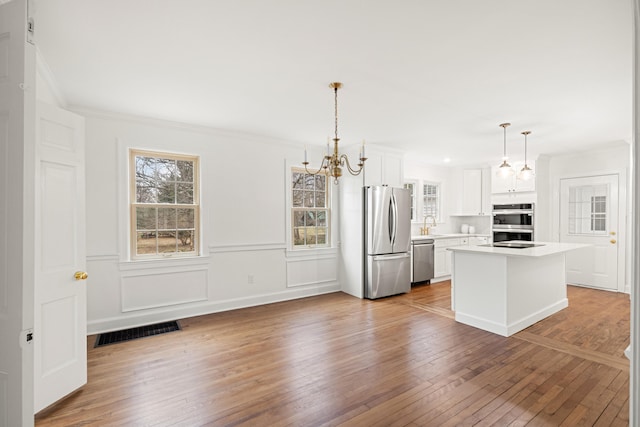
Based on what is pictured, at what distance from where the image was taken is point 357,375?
267cm

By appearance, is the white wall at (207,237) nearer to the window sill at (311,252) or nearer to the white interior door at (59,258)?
the window sill at (311,252)

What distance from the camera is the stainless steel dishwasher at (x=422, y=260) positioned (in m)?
5.88

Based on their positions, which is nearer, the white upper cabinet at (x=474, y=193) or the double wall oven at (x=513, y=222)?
the double wall oven at (x=513, y=222)

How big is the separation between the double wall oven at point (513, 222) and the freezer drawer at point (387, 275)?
2.49 m

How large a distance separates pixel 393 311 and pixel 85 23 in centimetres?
436

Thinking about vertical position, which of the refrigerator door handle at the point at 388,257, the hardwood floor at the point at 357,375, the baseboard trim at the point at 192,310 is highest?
the refrigerator door handle at the point at 388,257

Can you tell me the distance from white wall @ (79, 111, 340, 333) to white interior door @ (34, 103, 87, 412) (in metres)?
1.29

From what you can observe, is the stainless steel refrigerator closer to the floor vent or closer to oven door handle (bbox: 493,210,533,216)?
oven door handle (bbox: 493,210,533,216)

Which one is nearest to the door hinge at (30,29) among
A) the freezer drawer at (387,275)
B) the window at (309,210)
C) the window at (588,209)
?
the window at (309,210)

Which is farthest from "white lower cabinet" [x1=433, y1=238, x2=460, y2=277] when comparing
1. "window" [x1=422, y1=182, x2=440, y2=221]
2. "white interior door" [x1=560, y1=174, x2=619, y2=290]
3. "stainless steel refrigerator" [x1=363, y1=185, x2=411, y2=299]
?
"white interior door" [x1=560, y1=174, x2=619, y2=290]

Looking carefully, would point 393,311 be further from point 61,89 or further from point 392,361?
point 61,89

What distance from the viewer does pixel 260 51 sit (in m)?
2.31

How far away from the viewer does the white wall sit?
3.65m

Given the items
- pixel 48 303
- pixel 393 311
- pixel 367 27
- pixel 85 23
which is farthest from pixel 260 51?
pixel 393 311
